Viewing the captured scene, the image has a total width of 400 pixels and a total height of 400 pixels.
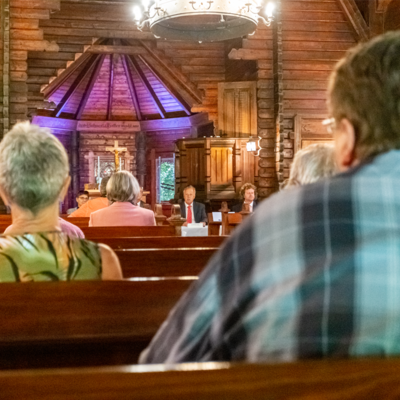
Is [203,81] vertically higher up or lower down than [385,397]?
higher up

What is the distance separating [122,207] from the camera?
4.05 metres

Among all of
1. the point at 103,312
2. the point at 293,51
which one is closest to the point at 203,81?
the point at 293,51

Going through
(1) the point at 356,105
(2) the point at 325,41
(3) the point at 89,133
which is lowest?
(1) the point at 356,105

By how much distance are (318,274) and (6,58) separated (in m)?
9.04

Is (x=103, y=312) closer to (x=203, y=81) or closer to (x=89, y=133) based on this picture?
(x=203, y=81)

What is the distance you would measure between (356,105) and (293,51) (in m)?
9.21

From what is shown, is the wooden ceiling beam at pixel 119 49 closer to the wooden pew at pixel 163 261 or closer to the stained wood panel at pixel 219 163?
the stained wood panel at pixel 219 163

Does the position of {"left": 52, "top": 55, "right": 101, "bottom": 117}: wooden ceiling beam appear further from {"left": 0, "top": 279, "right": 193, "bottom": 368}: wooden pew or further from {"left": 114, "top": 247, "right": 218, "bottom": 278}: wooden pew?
{"left": 0, "top": 279, "right": 193, "bottom": 368}: wooden pew

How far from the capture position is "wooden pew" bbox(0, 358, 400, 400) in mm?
715

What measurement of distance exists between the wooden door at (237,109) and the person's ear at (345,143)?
9.26 m

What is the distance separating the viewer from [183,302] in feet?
3.31

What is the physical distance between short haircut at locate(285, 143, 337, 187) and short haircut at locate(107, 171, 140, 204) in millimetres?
1623

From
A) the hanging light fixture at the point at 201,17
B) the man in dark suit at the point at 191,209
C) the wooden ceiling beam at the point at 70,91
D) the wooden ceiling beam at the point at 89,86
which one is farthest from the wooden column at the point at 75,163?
the hanging light fixture at the point at 201,17

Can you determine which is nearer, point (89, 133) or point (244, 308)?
point (244, 308)
